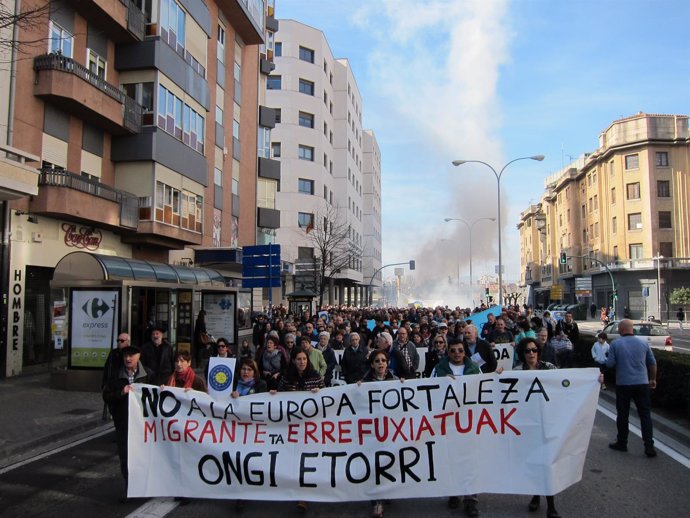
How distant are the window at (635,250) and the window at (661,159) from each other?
7.66 m

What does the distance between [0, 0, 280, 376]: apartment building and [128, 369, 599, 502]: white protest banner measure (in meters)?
7.97

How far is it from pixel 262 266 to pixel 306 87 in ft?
126

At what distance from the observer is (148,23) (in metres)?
21.7

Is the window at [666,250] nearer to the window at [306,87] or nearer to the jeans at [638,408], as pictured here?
the window at [306,87]

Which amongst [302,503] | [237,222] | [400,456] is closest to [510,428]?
[400,456]

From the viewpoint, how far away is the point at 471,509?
197 inches

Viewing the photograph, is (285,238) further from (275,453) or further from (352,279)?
(275,453)

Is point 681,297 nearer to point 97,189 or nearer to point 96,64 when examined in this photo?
point 97,189

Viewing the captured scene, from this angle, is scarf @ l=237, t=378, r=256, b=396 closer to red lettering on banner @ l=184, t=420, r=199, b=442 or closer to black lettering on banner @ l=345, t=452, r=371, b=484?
red lettering on banner @ l=184, t=420, r=199, b=442

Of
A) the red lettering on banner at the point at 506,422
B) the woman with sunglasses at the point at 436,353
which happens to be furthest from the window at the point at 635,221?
the red lettering on banner at the point at 506,422

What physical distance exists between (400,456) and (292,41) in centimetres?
5316

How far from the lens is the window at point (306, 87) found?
5349 centimetres

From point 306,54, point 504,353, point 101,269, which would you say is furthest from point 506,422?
point 306,54

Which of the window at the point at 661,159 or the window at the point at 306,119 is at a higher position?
the window at the point at 306,119
